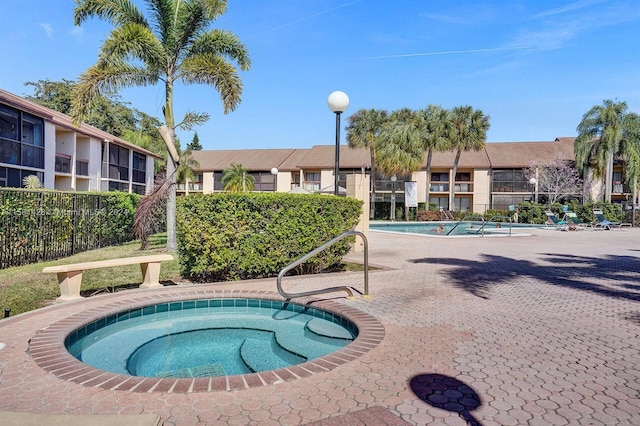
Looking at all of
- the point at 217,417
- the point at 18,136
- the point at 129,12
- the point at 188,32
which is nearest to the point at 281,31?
the point at 188,32

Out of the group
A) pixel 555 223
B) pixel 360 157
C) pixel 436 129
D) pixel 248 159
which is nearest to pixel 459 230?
pixel 555 223

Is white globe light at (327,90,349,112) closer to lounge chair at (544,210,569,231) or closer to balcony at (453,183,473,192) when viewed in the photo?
lounge chair at (544,210,569,231)

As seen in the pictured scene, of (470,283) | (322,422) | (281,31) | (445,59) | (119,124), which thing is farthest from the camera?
(119,124)

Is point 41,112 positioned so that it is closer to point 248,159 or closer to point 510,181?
point 248,159

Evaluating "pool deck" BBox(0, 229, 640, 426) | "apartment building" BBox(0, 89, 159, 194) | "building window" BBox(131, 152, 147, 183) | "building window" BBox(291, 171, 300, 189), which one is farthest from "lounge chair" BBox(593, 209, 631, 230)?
"building window" BBox(131, 152, 147, 183)

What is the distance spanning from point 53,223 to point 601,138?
4257 centimetres

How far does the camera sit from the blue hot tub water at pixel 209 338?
439 centimetres

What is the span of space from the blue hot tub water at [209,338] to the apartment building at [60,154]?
1473 centimetres

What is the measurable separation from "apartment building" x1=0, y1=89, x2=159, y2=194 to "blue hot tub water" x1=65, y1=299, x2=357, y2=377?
48.3 ft

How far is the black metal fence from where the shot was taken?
9719 millimetres

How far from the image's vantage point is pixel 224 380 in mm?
3303

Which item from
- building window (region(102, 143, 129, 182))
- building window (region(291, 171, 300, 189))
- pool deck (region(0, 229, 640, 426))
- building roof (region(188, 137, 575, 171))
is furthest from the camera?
building window (region(291, 171, 300, 189))

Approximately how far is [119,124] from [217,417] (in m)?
53.2

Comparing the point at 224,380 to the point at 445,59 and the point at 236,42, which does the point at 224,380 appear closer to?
the point at 236,42
